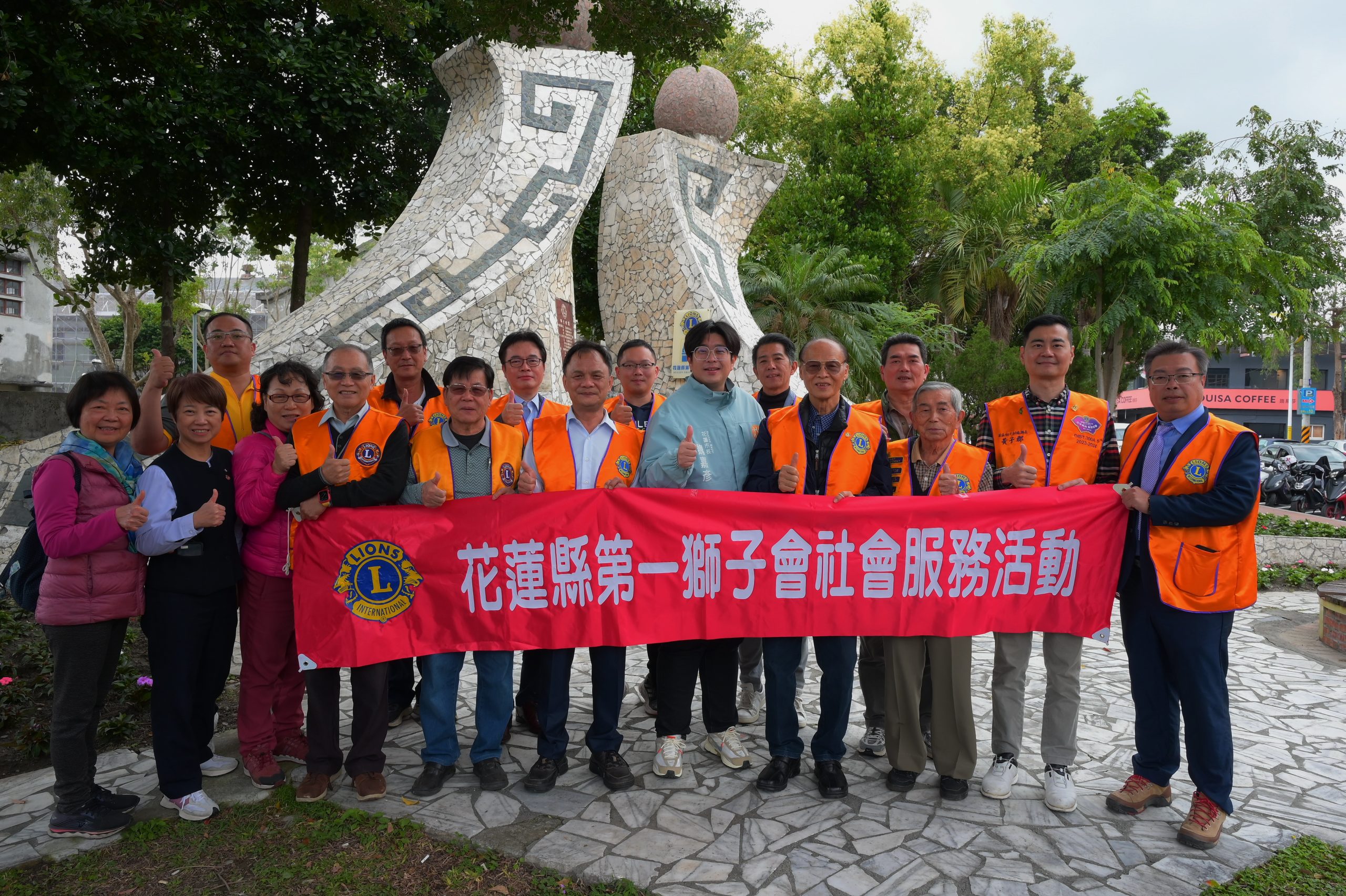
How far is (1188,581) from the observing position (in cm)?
319

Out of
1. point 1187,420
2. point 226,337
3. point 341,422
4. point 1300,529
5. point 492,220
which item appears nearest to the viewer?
point 1187,420

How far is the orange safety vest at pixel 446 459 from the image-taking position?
3570 millimetres

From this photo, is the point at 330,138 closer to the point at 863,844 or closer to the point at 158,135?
the point at 158,135

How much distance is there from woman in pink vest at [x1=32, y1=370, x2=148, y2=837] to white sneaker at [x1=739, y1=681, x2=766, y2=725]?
8.87ft

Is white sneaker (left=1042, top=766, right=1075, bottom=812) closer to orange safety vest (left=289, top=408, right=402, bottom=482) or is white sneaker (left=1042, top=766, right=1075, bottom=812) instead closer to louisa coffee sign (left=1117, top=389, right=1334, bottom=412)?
orange safety vest (left=289, top=408, right=402, bottom=482)

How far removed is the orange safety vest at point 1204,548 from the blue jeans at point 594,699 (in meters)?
2.14

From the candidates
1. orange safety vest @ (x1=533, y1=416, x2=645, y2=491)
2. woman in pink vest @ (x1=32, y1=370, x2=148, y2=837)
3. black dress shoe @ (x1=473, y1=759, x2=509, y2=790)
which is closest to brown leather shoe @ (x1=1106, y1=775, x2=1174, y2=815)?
orange safety vest @ (x1=533, y1=416, x2=645, y2=491)

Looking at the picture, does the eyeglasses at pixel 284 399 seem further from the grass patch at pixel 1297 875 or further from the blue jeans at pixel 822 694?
the grass patch at pixel 1297 875

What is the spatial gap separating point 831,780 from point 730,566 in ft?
3.15

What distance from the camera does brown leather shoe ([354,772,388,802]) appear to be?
344 cm

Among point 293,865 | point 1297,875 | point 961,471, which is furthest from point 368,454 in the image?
point 1297,875

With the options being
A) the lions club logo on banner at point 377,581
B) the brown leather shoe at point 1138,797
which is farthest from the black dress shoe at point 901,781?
the lions club logo on banner at point 377,581

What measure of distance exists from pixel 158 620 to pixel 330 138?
28.0ft

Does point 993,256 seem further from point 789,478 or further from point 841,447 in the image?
point 789,478
